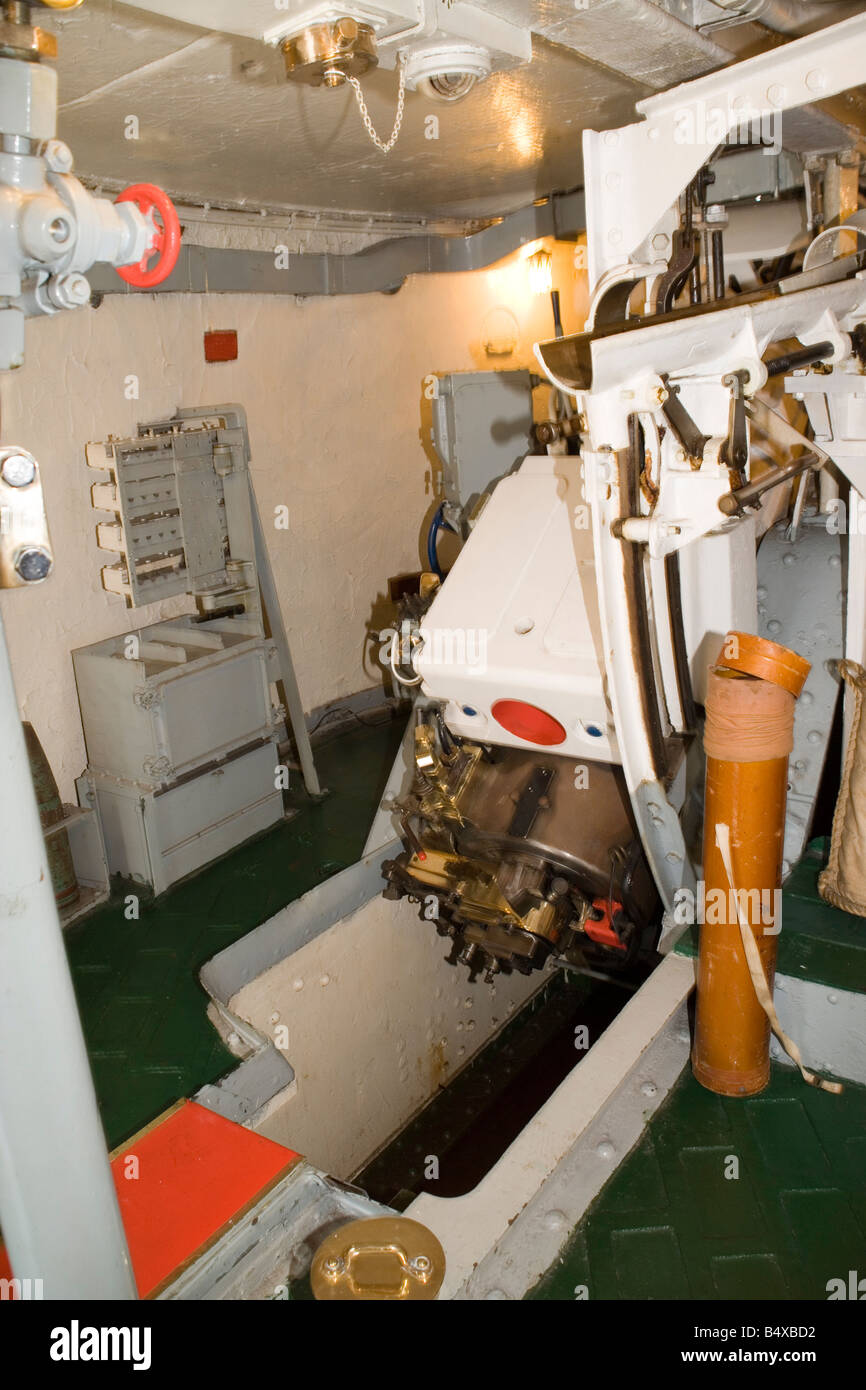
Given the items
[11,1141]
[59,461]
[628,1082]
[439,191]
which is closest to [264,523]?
[59,461]

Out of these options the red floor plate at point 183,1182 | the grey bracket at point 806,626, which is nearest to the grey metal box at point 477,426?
the grey bracket at point 806,626

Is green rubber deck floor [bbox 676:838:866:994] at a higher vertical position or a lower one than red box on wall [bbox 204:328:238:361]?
lower

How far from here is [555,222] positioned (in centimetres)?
552

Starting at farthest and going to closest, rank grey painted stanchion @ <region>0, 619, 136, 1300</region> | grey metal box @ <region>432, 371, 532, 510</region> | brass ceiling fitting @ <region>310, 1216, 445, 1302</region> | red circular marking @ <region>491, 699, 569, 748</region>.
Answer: grey metal box @ <region>432, 371, 532, 510</region> < red circular marking @ <region>491, 699, 569, 748</region> < brass ceiling fitting @ <region>310, 1216, 445, 1302</region> < grey painted stanchion @ <region>0, 619, 136, 1300</region>

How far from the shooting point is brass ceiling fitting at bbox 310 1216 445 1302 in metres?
1.91

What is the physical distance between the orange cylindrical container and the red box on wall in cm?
343

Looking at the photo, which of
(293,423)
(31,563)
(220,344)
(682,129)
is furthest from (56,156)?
(293,423)

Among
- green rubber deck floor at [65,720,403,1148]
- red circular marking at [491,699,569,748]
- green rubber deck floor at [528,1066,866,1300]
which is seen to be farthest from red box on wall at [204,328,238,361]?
green rubber deck floor at [528,1066,866,1300]

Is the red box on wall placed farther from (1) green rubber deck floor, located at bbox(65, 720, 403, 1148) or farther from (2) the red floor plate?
(2) the red floor plate

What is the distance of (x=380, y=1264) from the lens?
1970 millimetres

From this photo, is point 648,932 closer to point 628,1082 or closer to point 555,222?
point 628,1082

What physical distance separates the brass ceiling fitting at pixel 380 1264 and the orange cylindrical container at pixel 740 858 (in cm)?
111

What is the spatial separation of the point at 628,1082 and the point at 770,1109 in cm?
40

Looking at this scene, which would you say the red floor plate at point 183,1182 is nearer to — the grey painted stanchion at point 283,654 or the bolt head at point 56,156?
the bolt head at point 56,156
